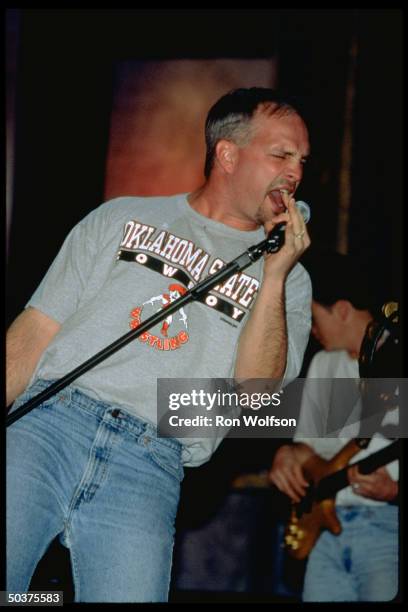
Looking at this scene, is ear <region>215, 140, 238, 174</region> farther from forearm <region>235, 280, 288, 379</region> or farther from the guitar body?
the guitar body

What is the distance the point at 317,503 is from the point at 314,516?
6 centimetres

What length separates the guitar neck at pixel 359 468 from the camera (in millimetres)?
2830

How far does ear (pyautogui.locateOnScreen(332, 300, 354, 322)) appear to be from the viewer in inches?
139

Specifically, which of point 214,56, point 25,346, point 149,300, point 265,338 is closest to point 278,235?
point 265,338

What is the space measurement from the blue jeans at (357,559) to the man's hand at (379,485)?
0.30 feet

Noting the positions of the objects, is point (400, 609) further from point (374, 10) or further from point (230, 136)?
point (374, 10)

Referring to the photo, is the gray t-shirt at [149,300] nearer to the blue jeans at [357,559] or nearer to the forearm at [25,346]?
the forearm at [25,346]

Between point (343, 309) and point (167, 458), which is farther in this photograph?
point (343, 309)

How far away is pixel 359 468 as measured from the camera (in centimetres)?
300

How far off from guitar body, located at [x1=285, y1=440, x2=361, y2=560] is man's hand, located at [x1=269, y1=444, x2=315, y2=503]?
0.04m

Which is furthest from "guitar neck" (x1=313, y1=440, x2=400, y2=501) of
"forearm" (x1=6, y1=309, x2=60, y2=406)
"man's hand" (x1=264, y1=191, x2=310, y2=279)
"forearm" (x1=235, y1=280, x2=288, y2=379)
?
"forearm" (x1=6, y1=309, x2=60, y2=406)

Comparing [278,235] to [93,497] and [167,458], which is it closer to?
[167,458]

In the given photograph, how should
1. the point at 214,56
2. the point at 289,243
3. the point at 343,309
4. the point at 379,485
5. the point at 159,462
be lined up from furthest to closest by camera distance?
the point at 214,56 → the point at 343,309 → the point at 379,485 → the point at 289,243 → the point at 159,462

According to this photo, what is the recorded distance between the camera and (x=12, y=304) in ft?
11.5
